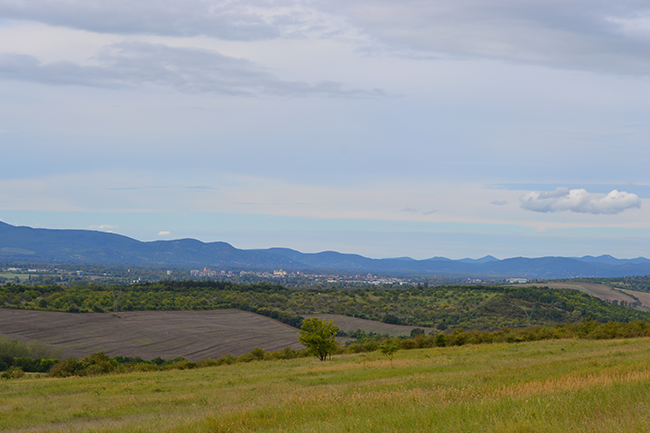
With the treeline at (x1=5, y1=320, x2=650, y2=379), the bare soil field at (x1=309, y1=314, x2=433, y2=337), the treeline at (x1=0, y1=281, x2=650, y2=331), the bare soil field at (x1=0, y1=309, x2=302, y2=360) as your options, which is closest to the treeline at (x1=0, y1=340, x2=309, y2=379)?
the treeline at (x1=5, y1=320, x2=650, y2=379)

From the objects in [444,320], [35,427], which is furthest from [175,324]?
[35,427]

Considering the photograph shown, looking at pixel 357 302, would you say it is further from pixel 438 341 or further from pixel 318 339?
pixel 318 339

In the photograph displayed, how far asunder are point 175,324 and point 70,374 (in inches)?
2488

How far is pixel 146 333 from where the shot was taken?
90.6 metres

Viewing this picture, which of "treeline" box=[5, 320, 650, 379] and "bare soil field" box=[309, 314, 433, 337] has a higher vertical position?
"treeline" box=[5, 320, 650, 379]

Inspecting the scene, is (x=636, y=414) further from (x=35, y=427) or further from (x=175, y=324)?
(x=175, y=324)

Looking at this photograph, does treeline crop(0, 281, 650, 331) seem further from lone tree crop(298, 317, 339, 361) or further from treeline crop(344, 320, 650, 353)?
lone tree crop(298, 317, 339, 361)

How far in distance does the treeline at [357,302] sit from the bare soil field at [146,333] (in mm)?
8740

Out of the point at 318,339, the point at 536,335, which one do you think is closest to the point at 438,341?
the point at 536,335

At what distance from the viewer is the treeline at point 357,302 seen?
112438 mm

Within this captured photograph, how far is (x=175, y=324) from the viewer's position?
100 m

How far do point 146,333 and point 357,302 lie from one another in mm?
69336

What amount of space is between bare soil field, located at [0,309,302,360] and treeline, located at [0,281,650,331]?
8.74 m

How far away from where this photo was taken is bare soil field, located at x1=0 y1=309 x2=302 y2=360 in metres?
78.1
